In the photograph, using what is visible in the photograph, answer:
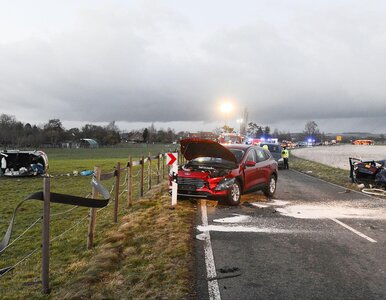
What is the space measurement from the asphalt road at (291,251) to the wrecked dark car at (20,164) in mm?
12902

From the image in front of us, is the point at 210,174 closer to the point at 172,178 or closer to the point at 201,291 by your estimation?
the point at 172,178

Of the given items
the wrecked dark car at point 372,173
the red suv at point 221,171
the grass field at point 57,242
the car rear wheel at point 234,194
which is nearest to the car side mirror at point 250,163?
the red suv at point 221,171

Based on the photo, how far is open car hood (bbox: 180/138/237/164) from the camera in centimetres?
1063

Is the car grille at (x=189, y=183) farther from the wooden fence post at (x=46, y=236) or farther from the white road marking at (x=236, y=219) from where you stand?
the wooden fence post at (x=46, y=236)

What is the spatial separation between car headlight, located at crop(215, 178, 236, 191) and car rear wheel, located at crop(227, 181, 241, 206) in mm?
120

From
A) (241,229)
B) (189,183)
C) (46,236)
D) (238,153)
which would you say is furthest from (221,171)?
(46,236)

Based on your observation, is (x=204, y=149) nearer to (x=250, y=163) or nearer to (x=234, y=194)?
(x=250, y=163)

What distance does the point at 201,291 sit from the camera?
4570 mm

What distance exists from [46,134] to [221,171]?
413 ft

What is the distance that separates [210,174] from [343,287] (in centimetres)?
575

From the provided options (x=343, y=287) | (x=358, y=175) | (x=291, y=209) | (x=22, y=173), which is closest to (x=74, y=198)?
(x=343, y=287)

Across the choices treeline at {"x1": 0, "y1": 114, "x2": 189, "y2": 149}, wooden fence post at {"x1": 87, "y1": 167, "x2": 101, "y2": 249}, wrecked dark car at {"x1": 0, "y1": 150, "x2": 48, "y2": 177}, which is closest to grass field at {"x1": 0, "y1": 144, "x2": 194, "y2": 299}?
wooden fence post at {"x1": 87, "y1": 167, "x2": 101, "y2": 249}

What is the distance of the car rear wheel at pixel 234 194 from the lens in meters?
10.2

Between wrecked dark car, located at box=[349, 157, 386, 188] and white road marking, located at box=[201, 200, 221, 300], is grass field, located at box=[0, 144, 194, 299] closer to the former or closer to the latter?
white road marking, located at box=[201, 200, 221, 300]
